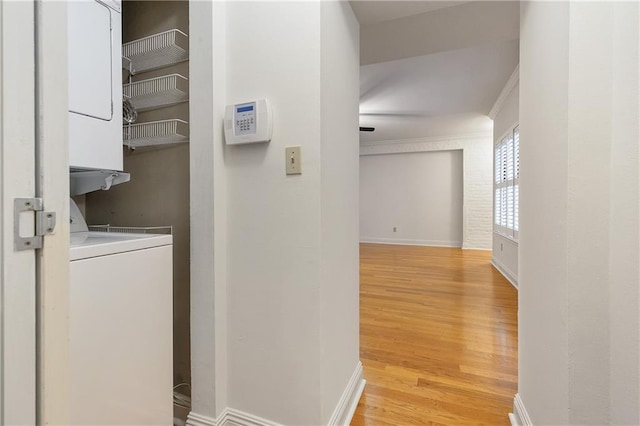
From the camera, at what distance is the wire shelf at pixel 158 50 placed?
1477 millimetres

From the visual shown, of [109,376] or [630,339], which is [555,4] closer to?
[630,339]

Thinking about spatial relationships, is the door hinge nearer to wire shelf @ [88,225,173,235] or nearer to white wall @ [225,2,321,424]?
white wall @ [225,2,321,424]

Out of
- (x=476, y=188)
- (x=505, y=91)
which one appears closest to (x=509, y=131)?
(x=505, y=91)

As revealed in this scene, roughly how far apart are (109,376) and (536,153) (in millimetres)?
1753

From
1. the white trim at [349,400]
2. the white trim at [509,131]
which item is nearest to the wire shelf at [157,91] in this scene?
the white trim at [349,400]

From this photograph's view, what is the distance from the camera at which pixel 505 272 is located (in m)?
4.16

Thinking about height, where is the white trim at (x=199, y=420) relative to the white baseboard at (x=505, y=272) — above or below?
below

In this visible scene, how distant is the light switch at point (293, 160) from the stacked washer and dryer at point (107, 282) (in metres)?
0.60

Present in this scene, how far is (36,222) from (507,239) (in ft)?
15.5

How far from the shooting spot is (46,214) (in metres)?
0.68

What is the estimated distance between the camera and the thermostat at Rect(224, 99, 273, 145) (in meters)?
1.22

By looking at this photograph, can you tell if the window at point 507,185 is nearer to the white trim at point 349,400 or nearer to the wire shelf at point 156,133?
the white trim at point 349,400

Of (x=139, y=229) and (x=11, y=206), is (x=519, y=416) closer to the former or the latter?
(x=11, y=206)

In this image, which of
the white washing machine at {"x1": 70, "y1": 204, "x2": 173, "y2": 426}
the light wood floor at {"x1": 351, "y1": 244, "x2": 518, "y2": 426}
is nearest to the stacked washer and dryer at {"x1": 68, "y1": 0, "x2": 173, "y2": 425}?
the white washing machine at {"x1": 70, "y1": 204, "x2": 173, "y2": 426}
